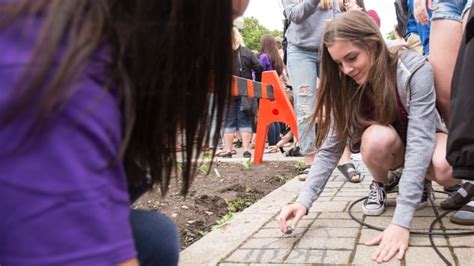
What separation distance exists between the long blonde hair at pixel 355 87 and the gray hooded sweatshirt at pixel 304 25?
131 centimetres

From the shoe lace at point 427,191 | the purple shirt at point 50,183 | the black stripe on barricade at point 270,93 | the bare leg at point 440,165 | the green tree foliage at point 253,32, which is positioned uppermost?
the green tree foliage at point 253,32

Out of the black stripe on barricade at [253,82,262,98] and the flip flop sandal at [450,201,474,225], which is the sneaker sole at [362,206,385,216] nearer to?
the flip flop sandal at [450,201,474,225]

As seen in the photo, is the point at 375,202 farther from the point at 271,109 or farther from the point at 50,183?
the point at 271,109

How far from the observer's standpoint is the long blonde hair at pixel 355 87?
2.24 meters

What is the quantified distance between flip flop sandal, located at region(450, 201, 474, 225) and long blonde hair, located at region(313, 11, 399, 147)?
50 cm

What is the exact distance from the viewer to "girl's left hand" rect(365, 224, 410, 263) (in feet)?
5.96

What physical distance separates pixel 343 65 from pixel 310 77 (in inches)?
57.4

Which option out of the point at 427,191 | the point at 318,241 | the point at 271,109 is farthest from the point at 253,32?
the point at 318,241

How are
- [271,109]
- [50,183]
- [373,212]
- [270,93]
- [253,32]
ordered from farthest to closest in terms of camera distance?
1. [253,32]
2. [271,109]
3. [270,93]
4. [373,212]
5. [50,183]

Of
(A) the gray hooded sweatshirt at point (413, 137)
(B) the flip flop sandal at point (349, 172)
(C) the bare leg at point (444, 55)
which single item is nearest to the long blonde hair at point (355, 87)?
(A) the gray hooded sweatshirt at point (413, 137)

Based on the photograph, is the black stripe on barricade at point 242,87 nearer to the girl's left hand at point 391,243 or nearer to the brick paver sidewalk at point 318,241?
the brick paver sidewalk at point 318,241

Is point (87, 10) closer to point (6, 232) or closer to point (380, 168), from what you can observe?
point (6, 232)

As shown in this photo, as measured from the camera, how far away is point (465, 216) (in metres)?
2.19

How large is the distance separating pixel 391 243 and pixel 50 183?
1598 millimetres
